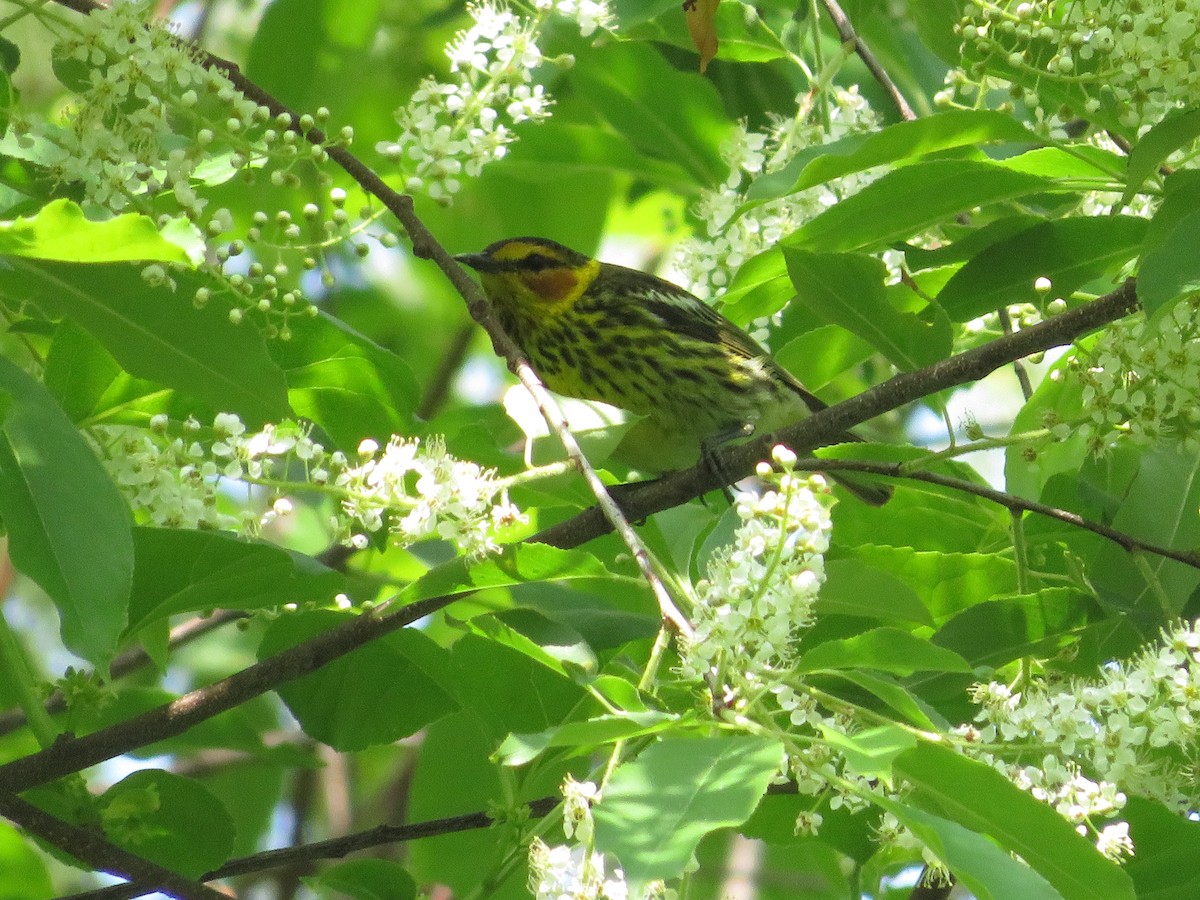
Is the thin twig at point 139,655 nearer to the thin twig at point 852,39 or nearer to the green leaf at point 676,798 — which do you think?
the green leaf at point 676,798

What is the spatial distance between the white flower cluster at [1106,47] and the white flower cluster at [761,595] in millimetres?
942

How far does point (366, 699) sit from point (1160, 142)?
5.66 feet

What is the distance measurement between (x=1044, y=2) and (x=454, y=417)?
1.61 metres

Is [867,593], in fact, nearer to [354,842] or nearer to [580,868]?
[580,868]

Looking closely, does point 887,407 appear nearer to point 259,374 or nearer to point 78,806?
point 259,374

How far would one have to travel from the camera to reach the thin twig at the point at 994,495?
2459 millimetres

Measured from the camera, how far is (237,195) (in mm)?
4793

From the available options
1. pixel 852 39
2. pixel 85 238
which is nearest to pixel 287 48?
pixel 852 39

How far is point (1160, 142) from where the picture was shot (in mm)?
2252

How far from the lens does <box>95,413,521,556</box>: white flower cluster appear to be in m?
2.12

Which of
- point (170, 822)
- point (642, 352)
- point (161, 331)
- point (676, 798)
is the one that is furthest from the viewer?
point (642, 352)

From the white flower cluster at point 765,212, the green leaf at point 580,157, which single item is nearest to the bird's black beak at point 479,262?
the green leaf at point 580,157

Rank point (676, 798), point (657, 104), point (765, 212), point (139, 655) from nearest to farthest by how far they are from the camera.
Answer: point (676, 798), point (765, 212), point (657, 104), point (139, 655)

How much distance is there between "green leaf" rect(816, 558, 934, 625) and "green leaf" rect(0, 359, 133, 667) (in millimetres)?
964
